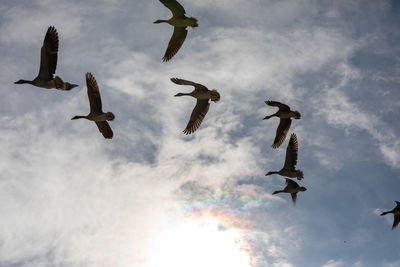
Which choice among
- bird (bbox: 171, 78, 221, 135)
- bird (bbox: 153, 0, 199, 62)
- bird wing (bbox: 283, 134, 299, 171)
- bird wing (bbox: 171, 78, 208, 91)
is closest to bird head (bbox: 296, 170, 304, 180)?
bird wing (bbox: 283, 134, 299, 171)

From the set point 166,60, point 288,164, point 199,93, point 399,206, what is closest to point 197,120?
point 199,93

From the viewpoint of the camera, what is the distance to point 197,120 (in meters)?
22.7

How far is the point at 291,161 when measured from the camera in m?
23.7

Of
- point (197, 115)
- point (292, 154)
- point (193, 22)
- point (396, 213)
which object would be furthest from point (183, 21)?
point (396, 213)

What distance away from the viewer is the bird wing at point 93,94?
64.2ft

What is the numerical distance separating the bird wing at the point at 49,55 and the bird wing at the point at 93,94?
5.07 feet

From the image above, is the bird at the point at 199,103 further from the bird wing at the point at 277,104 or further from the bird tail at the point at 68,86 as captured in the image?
the bird tail at the point at 68,86

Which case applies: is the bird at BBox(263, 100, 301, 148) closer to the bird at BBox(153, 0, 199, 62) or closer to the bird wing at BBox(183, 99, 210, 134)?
the bird wing at BBox(183, 99, 210, 134)

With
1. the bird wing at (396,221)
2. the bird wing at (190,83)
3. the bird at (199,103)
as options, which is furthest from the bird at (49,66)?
the bird wing at (396,221)

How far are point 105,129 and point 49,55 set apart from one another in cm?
473

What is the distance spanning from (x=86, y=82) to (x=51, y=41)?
225cm

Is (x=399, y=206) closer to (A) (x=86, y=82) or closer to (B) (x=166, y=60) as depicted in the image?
(B) (x=166, y=60)

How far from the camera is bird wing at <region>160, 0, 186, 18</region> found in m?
19.5

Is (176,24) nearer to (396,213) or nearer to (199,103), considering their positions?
(199,103)
